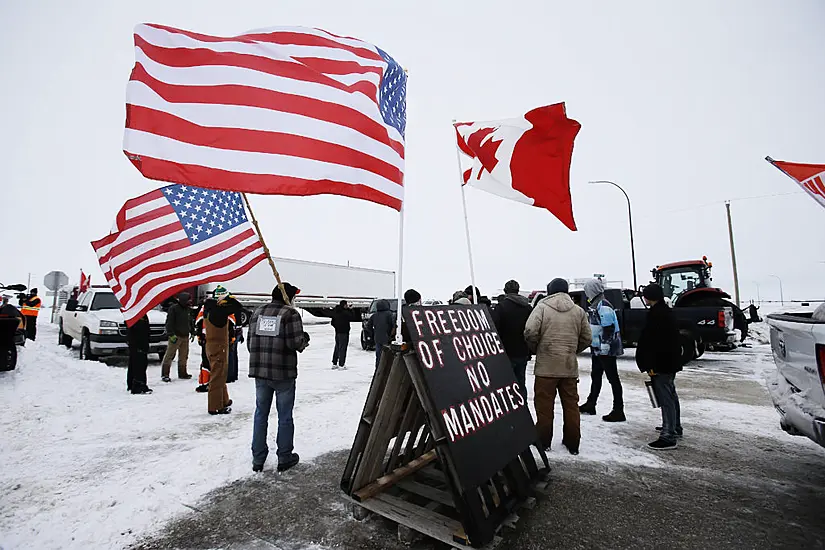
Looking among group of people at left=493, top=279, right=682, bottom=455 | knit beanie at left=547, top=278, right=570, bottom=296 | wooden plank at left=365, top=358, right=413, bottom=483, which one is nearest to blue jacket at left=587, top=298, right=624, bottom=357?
group of people at left=493, top=279, right=682, bottom=455

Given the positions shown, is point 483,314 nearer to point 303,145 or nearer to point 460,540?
point 460,540

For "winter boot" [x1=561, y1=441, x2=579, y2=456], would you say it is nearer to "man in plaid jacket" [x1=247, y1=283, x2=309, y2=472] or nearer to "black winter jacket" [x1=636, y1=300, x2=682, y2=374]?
"black winter jacket" [x1=636, y1=300, x2=682, y2=374]

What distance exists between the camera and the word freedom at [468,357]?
3084mm

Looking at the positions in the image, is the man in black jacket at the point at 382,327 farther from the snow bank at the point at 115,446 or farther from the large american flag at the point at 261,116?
the large american flag at the point at 261,116

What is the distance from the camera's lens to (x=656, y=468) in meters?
4.21

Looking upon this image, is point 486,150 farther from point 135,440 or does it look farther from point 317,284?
point 317,284

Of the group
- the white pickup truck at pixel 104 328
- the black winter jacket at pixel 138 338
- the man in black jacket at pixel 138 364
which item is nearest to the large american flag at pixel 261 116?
the black winter jacket at pixel 138 338

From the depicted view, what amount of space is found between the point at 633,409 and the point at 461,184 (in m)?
4.84

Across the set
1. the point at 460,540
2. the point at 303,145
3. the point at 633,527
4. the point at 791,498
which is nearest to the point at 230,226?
the point at 303,145

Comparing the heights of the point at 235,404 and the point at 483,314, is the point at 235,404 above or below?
below

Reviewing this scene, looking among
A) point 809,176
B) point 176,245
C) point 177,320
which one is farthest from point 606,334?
point 177,320

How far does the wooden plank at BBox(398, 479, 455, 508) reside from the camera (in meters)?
3.31

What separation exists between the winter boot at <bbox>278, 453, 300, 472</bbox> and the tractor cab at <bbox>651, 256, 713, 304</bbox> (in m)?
14.1

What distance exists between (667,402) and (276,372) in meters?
4.61
